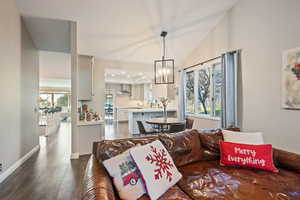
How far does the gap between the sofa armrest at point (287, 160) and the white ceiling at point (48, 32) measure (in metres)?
4.47

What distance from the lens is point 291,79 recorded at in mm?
2719

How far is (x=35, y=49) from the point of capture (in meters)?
4.37

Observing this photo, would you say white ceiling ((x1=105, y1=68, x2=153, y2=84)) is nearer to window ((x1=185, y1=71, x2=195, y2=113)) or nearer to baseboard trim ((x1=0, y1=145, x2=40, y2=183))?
window ((x1=185, y1=71, x2=195, y2=113))

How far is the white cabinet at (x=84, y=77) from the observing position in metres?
4.65

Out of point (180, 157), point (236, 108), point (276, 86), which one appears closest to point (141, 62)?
point (236, 108)

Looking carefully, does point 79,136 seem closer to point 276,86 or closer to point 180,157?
point 180,157

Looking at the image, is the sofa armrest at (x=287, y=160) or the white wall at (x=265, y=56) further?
the white wall at (x=265, y=56)

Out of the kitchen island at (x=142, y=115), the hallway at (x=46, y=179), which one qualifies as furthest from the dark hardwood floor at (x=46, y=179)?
the kitchen island at (x=142, y=115)

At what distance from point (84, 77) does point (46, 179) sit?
2.81 m

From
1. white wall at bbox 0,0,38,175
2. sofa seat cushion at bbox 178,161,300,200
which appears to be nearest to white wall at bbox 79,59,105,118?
white wall at bbox 0,0,38,175

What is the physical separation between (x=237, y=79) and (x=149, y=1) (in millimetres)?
2628

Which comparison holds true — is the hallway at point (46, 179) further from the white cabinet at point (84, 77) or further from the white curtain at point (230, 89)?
the white curtain at point (230, 89)

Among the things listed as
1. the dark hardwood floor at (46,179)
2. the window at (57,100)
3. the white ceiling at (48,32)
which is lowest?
the dark hardwood floor at (46,179)

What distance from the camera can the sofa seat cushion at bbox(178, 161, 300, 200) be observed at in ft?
4.27
